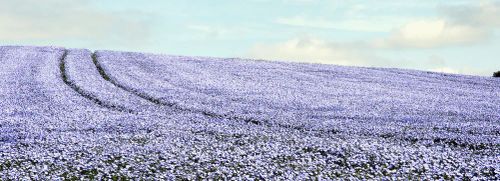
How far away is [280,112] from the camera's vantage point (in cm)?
2639

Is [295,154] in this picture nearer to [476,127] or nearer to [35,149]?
[35,149]

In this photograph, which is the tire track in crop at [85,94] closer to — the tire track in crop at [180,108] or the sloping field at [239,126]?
the sloping field at [239,126]

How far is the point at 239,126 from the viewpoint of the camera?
73.8 ft

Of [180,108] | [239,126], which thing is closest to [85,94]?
[180,108]

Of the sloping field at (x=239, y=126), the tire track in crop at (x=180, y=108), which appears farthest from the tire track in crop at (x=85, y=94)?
the tire track in crop at (x=180, y=108)

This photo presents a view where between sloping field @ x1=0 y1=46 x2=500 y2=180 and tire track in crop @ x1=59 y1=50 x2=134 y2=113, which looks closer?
Answer: sloping field @ x1=0 y1=46 x2=500 y2=180

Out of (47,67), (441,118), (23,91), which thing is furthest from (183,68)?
(441,118)

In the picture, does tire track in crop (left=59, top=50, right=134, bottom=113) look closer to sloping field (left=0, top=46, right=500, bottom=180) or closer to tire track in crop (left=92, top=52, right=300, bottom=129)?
sloping field (left=0, top=46, right=500, bottom=180)

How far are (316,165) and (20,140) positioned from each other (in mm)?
9586

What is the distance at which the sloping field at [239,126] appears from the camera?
16.5 m

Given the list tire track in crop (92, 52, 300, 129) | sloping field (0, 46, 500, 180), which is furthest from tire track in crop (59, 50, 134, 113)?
tire track in crop (92, 52, 300, 129)

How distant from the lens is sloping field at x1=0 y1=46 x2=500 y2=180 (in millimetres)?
16500

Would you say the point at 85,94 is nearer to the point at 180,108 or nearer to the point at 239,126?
the point at 180,108

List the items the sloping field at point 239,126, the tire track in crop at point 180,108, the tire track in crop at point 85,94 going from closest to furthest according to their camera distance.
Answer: the sloping field at point 239,126 < the tire track in crop at point 180,108 < the tire track in crop at point 85,94
